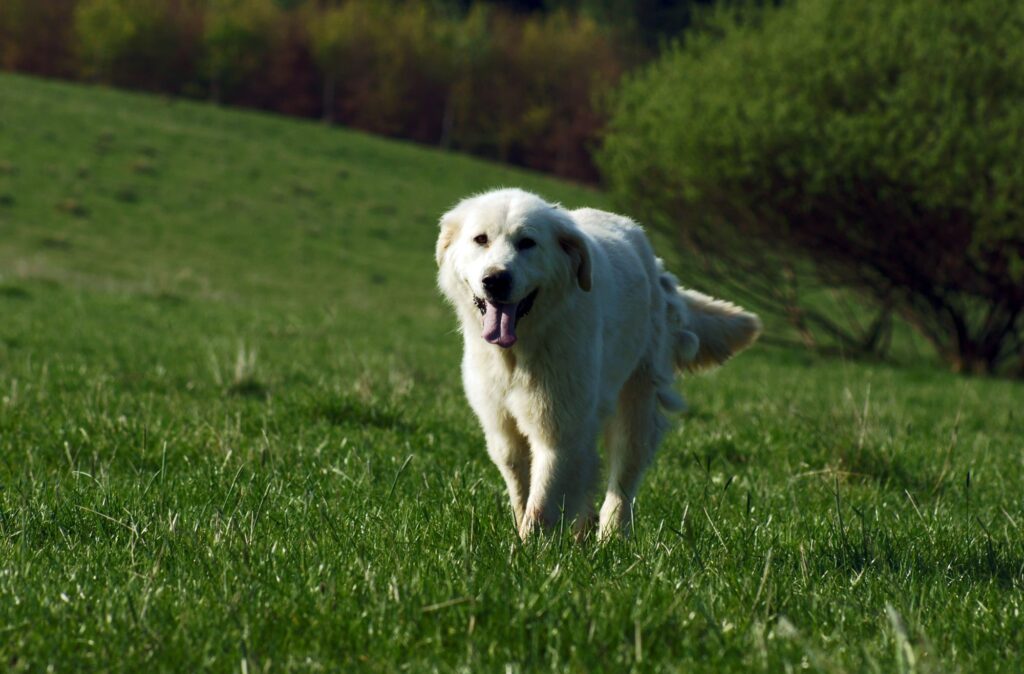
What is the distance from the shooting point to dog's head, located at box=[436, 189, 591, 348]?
3.98m

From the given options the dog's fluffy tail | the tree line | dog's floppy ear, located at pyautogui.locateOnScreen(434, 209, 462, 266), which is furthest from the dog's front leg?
the tree line

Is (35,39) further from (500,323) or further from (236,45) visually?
(500,323)

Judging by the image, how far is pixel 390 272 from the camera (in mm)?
28438

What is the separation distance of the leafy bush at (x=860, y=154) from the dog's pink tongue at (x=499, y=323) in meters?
13.8

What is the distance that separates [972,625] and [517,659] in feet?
4.40

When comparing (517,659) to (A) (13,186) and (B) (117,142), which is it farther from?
(B) (117,142)

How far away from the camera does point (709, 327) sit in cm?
547

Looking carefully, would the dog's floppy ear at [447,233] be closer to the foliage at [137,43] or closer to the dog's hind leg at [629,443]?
the dog's hind leg at [629,443]

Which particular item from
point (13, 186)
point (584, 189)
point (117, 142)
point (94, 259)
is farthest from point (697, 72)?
point (584, 189)

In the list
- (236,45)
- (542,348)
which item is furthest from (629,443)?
(236,45)

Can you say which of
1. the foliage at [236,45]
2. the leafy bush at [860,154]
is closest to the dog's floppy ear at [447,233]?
the leafy bush at [860,154]

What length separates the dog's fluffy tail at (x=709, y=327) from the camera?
17.4ft

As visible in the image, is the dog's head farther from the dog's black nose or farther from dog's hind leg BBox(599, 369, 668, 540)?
dog's hind leg BBox(599, 369, 668, 540)

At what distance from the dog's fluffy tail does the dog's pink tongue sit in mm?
1478
